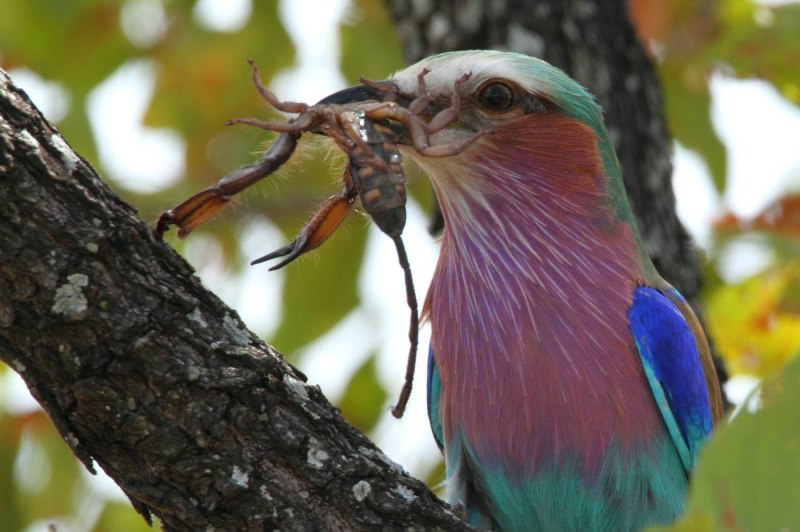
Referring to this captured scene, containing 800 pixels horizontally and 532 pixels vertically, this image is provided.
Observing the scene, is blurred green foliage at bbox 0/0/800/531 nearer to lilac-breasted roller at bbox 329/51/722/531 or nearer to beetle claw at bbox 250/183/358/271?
lilac-breasted roller at bbox 329/51/722/531

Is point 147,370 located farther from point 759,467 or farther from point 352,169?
point 759,467

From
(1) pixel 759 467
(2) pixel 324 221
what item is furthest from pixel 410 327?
(1) pixel 759 467

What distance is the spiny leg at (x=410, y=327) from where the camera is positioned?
2.99 meters

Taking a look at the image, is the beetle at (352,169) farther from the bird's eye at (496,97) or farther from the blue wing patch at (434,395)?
the blue wing patch at (434,395)

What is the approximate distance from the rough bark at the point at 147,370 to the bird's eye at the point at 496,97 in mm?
1327

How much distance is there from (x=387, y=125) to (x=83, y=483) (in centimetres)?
316

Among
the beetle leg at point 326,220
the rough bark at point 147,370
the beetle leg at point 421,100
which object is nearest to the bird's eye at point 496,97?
the beetle leg at point 421,100

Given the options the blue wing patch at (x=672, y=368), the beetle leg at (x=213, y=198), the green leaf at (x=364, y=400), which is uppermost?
the beetle leg at (x=213, y=198)

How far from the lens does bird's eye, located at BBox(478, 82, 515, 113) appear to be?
12.7ft

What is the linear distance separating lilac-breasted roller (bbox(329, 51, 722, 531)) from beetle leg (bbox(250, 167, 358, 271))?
400mm

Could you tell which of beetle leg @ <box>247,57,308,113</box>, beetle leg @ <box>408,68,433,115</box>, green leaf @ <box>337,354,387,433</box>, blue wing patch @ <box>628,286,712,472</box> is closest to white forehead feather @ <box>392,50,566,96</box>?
beetle leg @ <box>408,68,433,115</box>

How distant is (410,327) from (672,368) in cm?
125

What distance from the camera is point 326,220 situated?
3.30 m

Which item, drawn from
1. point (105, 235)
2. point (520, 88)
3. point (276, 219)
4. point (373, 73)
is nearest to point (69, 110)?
point (276, 219)
